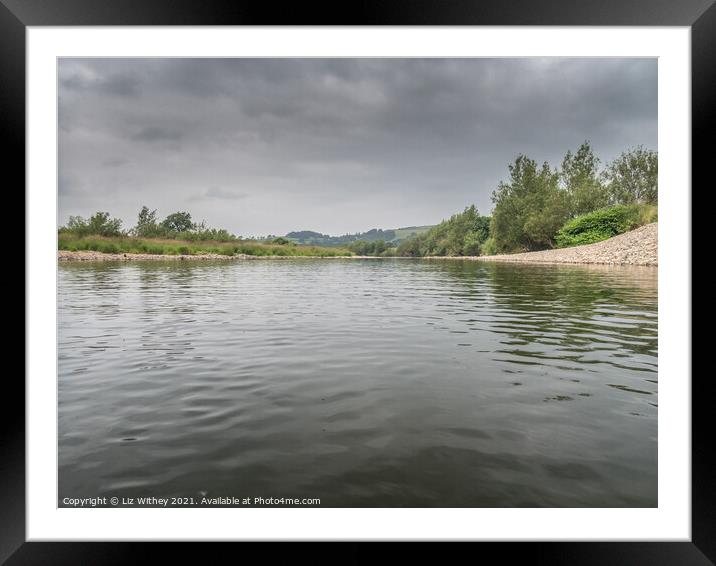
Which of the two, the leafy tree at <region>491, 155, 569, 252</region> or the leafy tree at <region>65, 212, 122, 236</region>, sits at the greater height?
the leafy tree at <region>491, 155, 569, 252</region>

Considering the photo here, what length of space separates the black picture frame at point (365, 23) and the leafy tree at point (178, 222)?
33.1m

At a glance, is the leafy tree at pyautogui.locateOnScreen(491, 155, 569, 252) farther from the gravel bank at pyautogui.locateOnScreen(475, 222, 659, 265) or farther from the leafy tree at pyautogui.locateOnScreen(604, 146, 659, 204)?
the leafy tree at pyautogui.locateOnScreen(604, 146, 659, 204)

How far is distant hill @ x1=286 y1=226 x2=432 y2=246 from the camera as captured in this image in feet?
174

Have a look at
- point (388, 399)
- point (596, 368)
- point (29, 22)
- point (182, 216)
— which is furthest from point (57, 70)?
point (182, 216)

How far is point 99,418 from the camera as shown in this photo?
125 inches

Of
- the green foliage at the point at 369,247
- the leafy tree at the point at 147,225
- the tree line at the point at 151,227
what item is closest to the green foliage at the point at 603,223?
the tree line at the point at 151,227

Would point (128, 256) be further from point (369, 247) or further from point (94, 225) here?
point (369, 247)

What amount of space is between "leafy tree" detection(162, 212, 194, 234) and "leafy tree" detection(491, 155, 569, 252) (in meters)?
25.7

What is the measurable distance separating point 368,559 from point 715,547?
5.43 ft

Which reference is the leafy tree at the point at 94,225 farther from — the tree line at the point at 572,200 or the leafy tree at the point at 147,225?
the tree line at the point at 572,200

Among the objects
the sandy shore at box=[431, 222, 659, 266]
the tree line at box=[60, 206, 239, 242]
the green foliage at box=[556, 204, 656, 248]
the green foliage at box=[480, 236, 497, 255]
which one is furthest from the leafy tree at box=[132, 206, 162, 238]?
the green foliage at box=[480, 236, 497, 255]

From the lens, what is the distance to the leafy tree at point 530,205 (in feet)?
109

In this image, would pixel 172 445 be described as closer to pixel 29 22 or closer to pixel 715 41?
pixel 29 22

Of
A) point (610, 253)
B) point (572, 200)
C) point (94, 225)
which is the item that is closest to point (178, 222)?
point (94, 225)
